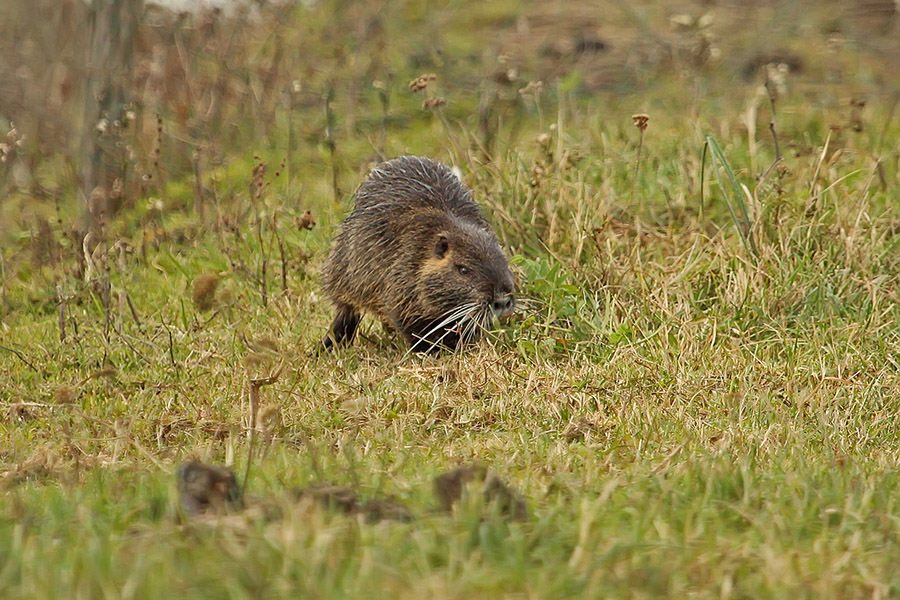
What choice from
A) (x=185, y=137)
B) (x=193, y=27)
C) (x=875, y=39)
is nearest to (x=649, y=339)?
(x=185, y=137)

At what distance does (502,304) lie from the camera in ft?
15.7

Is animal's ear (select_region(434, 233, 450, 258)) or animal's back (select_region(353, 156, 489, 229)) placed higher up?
animal's back (select_region(353, 156, 489, 229))

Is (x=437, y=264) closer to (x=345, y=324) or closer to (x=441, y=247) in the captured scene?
(x=441, y=247)

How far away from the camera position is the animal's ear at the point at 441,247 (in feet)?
16.2

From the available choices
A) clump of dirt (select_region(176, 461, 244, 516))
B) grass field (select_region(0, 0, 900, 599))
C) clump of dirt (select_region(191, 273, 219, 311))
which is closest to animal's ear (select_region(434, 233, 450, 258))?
grass field (select_region(0, 0, 900, 599))

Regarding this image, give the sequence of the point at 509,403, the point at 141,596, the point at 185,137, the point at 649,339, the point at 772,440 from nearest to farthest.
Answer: the point at 141,596, the point at 772,440, the point at 509,403, the point at 649,339, the point at 185,137

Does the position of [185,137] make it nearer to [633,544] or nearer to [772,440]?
[772,440]

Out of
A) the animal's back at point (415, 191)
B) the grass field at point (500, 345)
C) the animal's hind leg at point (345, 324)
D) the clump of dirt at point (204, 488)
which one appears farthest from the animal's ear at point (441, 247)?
the clump of dirt at point (204, 488)

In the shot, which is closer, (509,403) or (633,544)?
(633,544)

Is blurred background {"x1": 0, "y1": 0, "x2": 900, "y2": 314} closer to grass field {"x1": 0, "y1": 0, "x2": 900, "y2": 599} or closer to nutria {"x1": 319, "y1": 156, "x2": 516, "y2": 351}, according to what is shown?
grass field {"x1": 0, "y1": 0, "x2": 900, "y2": 599}

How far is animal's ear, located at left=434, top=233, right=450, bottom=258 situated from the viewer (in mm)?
4948

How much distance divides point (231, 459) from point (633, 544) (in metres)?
1.28

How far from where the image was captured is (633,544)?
2432mm

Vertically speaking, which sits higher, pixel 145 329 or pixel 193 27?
pixel 193 27
